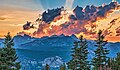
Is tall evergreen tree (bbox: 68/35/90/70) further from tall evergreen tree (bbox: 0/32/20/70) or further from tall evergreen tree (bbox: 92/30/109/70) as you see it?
tall evergreen tree (bbox: 0/32/20/70)

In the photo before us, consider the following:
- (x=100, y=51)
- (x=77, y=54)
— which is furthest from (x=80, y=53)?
(x=100, y=51)

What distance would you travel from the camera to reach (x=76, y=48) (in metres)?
54.0

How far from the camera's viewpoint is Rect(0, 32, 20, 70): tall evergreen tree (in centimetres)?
2850

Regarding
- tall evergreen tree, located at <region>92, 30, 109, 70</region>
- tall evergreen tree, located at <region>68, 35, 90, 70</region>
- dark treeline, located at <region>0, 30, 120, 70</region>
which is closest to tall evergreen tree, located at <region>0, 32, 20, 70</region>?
dark treeline, located at <region>0, 30, 120, 70</region>

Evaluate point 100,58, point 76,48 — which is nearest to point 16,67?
point 76,48

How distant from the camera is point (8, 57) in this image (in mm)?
29281

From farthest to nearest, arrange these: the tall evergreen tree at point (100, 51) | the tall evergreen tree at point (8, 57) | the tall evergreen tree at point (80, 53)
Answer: the tall evergreen tree at point (100, 51)
the tall evergreen tree at point (80, 53)
the tall evergreen tree at point (8, 57)

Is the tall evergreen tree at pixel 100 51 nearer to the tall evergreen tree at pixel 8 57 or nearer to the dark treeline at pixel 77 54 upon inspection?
the dark treeline at pixel 77 54

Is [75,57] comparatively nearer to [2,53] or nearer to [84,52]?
[84,52]

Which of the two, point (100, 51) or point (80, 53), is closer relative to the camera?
point (80, 53)

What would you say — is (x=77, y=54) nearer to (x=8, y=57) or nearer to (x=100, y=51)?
(x=100, y=51)

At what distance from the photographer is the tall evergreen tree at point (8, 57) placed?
28.5 meters

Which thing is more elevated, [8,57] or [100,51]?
[100,51]

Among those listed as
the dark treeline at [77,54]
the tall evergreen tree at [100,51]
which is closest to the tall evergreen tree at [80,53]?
the dark treeline at [77,54]
